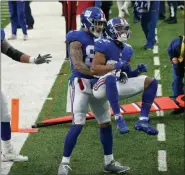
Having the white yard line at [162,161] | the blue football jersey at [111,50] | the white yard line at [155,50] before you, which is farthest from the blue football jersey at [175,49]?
the white yard line at [155,50]

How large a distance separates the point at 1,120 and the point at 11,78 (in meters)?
4.57

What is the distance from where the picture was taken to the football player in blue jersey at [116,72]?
5.98 metres

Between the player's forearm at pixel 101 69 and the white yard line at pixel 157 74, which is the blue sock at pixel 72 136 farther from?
the white yard line at pixel 157 74

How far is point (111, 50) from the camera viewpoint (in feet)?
19.9

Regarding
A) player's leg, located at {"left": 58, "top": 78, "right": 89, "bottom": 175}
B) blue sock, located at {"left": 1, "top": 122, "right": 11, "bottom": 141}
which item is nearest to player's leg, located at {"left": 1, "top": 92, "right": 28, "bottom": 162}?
blue sock, located at {"left": 1, "top": 122, "right": 11, "bottom": 141}

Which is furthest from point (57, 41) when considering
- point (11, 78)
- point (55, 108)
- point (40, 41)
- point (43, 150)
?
point (43, 150)

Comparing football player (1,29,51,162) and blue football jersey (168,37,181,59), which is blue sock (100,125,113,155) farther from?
blue football jersey (168,37,181,59)

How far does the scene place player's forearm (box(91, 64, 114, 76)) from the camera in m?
5.97

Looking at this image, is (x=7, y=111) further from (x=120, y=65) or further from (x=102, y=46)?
(x=120, y=65)

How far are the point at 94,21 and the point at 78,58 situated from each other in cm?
44

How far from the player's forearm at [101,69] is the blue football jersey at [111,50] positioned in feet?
0.36

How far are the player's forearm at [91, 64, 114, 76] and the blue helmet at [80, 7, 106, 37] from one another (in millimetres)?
436

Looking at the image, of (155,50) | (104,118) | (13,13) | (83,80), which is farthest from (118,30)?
(13,13)

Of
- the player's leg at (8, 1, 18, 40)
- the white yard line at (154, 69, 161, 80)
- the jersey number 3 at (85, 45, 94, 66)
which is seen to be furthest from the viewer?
the player's leg at (8, 1, 18, 40)
